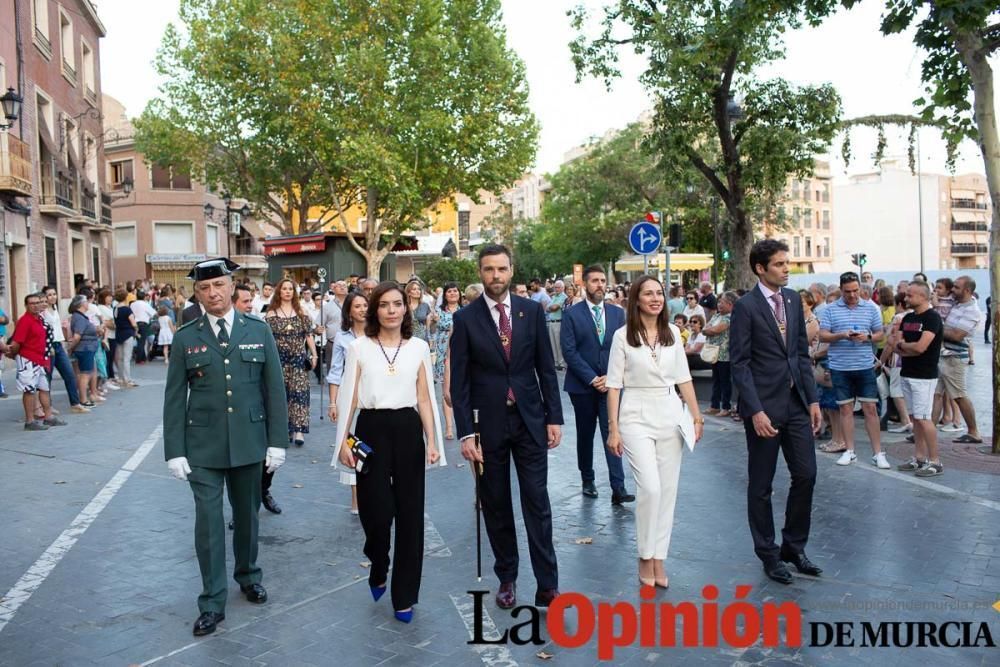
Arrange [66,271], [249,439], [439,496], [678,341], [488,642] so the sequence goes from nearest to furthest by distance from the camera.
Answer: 1. [488,642]
2. [249,439]
3. [678,341]
4. [439,496]
5. [66,271]

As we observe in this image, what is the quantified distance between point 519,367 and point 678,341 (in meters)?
1.15

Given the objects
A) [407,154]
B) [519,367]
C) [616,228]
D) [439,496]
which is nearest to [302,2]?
[407,154]

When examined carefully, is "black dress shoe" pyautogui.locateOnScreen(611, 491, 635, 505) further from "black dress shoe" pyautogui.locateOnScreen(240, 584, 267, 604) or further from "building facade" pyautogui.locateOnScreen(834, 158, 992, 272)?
"building facade" pyautogui.locateOnScreen(834, 158, 992, 272)

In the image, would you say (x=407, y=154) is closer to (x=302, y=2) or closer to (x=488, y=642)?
(x=302, y=2)

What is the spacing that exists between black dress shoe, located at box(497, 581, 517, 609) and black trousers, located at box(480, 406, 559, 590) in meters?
0.03

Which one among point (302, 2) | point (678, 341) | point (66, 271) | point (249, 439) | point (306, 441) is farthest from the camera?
point (302, 2)

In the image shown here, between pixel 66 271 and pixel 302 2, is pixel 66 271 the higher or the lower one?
the lower one

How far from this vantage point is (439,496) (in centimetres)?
777

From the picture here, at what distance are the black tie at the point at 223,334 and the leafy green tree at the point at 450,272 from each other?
29.5m

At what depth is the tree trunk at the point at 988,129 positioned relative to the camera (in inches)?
360


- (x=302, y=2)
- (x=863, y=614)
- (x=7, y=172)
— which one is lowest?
(x=863, y=614)

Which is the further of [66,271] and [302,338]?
[66,271]

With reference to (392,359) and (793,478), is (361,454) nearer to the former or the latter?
(392,359)

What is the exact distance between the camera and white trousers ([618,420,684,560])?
205 inches
